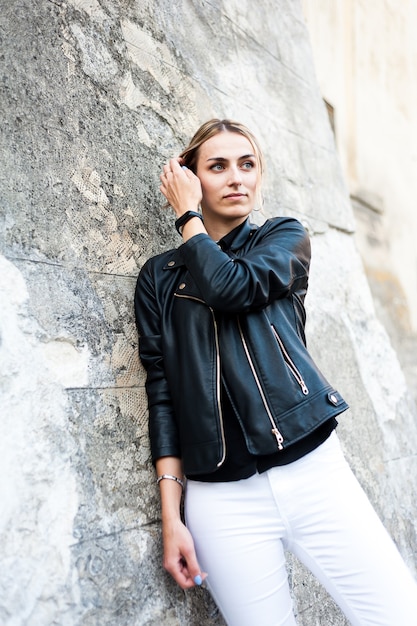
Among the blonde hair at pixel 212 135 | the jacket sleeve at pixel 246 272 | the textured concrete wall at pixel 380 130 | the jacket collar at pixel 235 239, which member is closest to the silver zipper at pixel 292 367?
the jacket sleeve at pixel 246 272

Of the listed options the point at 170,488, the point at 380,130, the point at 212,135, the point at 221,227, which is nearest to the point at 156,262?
the point at 221,227

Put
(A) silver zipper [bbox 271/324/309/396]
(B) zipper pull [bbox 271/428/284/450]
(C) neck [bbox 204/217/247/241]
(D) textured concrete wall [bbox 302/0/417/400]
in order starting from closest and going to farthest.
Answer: (B) zipper pull [bbox 271/428/284/450]
(A) silver zipper [bbox 271/324/309/396]
(C) neck [bbox 204/217/247/241]
(D) textured concrete wall [bbox 302/0/417/400]

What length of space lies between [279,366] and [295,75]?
2.41 m

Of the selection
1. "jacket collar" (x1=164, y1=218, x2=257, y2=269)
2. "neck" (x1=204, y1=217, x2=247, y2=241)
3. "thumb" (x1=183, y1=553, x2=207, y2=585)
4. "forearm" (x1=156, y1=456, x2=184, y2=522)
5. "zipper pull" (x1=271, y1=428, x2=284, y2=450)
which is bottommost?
"thumb" (x1=183, y1=553, x2=207, y2=585)

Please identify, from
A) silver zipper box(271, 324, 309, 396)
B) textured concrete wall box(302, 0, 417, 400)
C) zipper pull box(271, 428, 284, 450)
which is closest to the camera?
zipper pull box(271, 428, 284, 450)

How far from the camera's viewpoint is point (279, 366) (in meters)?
1.94

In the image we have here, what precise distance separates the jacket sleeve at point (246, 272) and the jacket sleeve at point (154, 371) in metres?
0.26

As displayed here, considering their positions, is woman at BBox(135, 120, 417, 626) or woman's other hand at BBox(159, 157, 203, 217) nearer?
woman at BBox(135, 120, 417, 626)

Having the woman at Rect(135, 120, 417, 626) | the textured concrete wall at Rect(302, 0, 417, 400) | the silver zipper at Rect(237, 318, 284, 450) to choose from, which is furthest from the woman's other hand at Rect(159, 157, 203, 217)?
the textured concrete wall at Rect(302, 0, 417, 400)

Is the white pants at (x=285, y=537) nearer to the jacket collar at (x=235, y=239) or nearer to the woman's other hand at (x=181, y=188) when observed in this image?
the jacket collar at (x=235, y=239)

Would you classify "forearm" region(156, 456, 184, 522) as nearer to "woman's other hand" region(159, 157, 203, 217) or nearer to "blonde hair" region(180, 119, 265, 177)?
"woman's other hand" region(159, 157, 203, 217)

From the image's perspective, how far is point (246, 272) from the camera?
195 cm

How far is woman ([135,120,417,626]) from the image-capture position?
6.06 feet

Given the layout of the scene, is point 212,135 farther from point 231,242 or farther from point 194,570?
point 194,570
